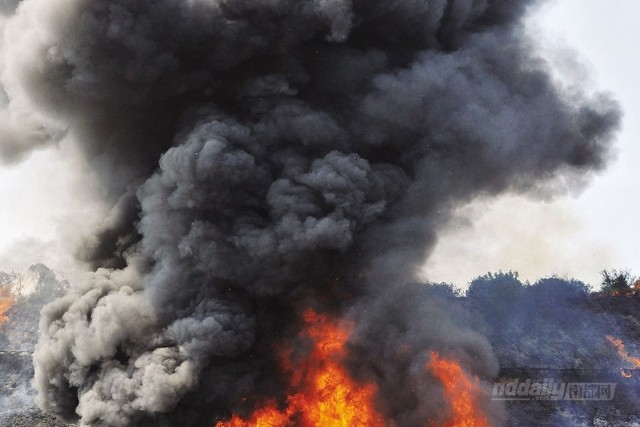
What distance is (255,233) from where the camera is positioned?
21.8 meters

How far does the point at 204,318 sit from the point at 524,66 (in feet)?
68.5

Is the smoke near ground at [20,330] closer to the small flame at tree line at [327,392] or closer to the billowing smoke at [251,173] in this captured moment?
the billowing smoke at [251,173]

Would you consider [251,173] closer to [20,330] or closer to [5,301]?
[20,330]

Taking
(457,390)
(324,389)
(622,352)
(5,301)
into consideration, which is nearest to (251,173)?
(324,389)

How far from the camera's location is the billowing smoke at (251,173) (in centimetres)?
2156

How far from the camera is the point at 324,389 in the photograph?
23047 mm

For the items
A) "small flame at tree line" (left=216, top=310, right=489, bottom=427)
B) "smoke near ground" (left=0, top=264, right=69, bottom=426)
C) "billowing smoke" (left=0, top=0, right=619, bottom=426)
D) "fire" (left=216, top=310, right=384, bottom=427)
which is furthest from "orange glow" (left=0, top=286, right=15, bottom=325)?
"fire" (left=216, top=310, right=384, bottom=427)

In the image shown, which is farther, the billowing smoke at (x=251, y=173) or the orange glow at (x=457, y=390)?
the orange glow at (x=457, y=390)

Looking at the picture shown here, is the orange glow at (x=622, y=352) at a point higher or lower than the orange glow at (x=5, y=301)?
higher

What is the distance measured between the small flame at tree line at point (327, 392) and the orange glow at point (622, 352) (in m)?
21.3

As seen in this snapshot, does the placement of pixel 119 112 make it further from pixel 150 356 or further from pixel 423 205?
pixel 423 205

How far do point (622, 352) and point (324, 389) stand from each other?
91.1 ft

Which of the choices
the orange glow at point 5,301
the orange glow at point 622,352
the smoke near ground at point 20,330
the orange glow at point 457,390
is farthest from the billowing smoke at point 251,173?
the orange glow at point 5,301

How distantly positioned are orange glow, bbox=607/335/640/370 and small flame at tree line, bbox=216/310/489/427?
69.8 ft
